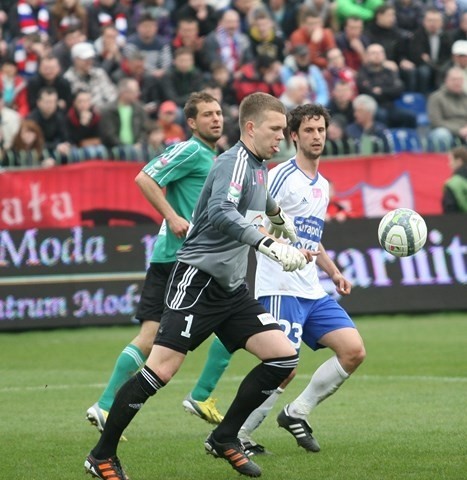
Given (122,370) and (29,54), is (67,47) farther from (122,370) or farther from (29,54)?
(122,370)

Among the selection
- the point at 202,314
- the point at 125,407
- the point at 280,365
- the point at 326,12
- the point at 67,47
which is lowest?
the point at 125,407

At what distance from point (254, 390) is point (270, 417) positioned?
2.69 metres

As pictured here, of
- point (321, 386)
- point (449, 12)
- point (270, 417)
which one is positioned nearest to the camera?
point (321, 386)

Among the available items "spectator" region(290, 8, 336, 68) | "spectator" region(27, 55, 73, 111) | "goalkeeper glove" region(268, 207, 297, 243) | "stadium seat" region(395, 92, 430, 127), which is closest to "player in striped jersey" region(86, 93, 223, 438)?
"goalkeeper glove" region(268, 207, 297, 243)

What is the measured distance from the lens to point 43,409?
10.8m

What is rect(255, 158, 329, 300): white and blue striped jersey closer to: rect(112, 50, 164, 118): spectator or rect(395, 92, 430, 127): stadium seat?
rect(112, 50, 164, 118): spectator

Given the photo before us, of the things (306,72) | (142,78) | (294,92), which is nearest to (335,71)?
(306,72)

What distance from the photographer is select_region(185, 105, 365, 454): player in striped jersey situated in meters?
8.78

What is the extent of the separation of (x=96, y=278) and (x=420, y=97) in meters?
7.60

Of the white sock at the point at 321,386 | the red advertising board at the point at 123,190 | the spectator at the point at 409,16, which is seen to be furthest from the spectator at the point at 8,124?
the white sock at the point at 321,386

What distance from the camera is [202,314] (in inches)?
304

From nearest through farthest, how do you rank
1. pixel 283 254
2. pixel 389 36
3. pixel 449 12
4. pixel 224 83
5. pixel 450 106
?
pixel 283 254
pixel 450 106
pixel 224 83
pixel 389 36
pixel 449 12

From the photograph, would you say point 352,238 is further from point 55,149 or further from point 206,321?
point 206,321

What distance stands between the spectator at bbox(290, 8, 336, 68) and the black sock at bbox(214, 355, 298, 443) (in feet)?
47.5
